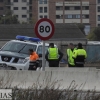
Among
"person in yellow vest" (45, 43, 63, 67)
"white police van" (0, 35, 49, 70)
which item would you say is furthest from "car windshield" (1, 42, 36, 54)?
"person in yellow vest" (45, 43, 63, 67)

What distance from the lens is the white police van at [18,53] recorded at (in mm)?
22062

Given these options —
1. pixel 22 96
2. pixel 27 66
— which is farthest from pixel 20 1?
pixel 22 96


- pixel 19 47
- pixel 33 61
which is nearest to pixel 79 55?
pixel 33 61

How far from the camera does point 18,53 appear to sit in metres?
23.6

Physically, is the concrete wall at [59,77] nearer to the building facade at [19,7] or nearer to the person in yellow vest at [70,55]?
the person in yellow vest at [70,55]

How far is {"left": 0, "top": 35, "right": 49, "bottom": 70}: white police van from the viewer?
22062 millimetres

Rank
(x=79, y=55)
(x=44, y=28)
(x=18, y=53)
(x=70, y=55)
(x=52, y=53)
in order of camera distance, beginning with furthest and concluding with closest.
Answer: (x=18, y=53)
(x=52, y=53)
(x=70, y=55)
(x=79, y=55)
(x=44, y=28)

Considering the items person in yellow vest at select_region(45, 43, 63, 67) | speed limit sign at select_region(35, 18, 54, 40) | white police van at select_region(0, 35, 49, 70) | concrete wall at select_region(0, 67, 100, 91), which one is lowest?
white police van at select_region(0, 35, 49, 70)

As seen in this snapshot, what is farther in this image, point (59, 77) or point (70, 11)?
point (70, 11)

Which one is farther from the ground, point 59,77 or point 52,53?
point 59,77

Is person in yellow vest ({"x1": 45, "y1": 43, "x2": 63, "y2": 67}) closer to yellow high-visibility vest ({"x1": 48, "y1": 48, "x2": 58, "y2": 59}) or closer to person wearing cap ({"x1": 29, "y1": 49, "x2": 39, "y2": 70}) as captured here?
yellow high-visibility vest ({"x1": 48, "y1": 48, "x2": 58, "y2": 59})

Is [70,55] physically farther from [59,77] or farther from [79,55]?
[59,77]

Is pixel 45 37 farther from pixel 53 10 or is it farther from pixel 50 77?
pixel 53 10

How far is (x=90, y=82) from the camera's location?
16.0 meters
